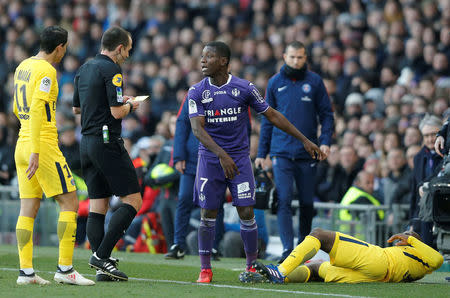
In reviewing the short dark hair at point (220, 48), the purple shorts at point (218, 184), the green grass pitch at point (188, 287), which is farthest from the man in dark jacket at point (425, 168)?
the short dark hair at point (220, 48)

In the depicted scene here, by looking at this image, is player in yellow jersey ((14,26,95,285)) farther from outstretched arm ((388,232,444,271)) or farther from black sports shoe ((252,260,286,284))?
outstretched arm ((388,232,444,271))

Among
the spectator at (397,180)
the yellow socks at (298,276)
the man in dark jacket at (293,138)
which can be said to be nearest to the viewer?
the yellow socks at (298,276)

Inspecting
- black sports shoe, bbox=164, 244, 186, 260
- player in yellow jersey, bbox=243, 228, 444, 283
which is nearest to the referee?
player in yellow jersey, bbox=243, 228, 444, 283

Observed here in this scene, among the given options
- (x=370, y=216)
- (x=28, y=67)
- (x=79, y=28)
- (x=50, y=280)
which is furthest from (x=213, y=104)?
(x=79, y=28)

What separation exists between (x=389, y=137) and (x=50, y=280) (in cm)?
666

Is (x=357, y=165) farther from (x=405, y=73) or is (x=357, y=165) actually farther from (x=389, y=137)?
(x=405, y=73)

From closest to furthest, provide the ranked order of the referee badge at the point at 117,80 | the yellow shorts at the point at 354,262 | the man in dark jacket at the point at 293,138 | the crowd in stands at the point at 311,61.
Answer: the yellow shorts at the point at 354,262, the referee badge at the point at 117,80, the man in dark jacket at the point at 293,138, the crowd in stands at the point at 311,61

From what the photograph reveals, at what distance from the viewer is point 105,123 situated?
26.6 feet

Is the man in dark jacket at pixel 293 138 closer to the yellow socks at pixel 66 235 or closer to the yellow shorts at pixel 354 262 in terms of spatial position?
the yellow shorts at pixel 354 262

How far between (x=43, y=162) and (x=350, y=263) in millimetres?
2820

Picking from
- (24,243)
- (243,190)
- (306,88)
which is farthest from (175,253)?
(24,243)

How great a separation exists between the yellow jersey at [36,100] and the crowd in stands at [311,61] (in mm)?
5084

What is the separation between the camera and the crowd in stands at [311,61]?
13617 millimetres

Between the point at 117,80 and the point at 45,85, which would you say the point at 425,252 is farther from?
the point at 45,85
